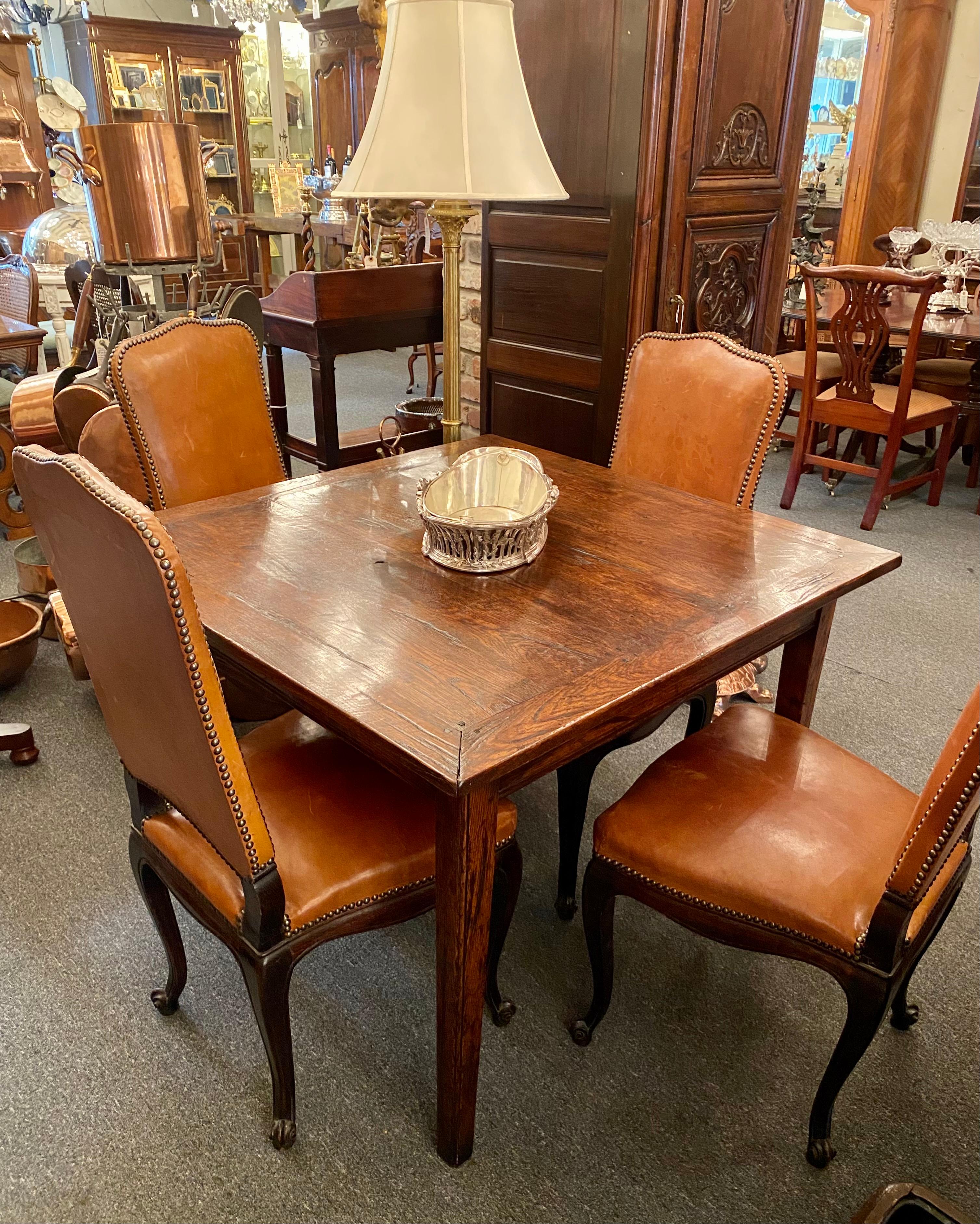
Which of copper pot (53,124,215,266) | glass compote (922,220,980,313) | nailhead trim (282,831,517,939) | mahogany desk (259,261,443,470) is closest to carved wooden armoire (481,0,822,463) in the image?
mahogany desk (259,261,443,470)

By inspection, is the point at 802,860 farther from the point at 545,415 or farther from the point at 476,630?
the point at 545,415

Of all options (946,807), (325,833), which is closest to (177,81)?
(325,833)

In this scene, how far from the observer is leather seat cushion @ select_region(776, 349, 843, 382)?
396 cm

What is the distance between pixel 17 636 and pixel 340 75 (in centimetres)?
644

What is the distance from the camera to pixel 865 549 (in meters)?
1.59

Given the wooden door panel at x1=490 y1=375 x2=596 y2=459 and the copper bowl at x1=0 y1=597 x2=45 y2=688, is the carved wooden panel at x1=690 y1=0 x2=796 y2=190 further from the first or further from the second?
the copper bowl at x1=0 y1=597 x2=45 y2=688

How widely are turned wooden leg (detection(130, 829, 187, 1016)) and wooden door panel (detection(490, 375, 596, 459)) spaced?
1.86m

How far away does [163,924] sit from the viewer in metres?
1.49

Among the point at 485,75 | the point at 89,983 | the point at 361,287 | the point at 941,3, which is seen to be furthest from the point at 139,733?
the point at 941,3

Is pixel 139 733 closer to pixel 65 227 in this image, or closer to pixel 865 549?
pixel 865 549

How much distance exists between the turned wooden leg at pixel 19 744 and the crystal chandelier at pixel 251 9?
541cm

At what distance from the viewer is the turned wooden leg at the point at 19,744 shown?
2.19 meters

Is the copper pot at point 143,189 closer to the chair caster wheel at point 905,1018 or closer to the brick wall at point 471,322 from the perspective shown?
the brick wall at point 471,322

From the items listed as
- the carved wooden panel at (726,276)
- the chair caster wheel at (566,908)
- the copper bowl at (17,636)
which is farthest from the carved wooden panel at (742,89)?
the copper bowl at (17,636)
